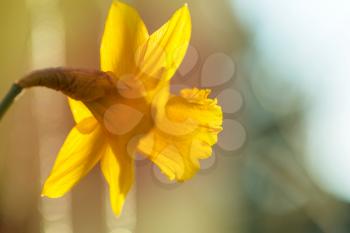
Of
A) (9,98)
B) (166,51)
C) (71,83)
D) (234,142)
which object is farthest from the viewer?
(234,142)

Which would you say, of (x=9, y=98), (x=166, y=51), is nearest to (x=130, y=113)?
(x=166, y=51)

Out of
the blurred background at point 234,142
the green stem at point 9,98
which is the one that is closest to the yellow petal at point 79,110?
the green stem at point 9,98

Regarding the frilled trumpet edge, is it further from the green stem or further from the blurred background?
the blurred background

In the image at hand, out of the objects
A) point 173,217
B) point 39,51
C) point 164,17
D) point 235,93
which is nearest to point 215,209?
point 173,217

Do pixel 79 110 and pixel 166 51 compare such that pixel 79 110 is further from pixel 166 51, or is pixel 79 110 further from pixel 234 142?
→ pixel 234 142

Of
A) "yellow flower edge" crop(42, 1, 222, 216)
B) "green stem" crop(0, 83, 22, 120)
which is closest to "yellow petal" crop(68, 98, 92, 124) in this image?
"yellow flower edge" crop(42, 1, 222, 216)

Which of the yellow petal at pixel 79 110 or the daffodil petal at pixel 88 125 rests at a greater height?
the yellow petal at pixel 79 110

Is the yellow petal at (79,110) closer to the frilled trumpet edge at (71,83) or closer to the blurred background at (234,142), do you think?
Result: the frilled trumpet edge at (71,83)

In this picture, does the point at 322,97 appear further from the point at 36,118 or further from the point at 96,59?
the point at 36,118
